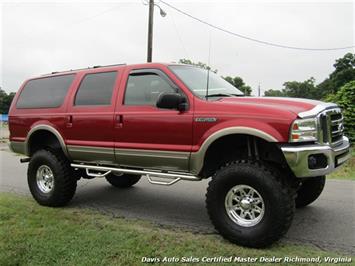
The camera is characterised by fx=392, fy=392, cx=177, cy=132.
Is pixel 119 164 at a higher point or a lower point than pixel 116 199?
higher

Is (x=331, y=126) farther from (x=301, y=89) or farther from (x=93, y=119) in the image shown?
(x=301, y=89)

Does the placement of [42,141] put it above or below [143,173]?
above

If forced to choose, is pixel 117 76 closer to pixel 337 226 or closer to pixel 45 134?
pixel 45 134

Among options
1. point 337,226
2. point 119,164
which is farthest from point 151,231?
point 337,226

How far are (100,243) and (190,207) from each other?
2.13 meters

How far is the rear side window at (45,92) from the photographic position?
638 cm

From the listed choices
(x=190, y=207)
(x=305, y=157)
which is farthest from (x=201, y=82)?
(x=190, y=207)

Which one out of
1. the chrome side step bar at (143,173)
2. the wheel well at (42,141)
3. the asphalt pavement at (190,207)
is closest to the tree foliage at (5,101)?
the asphalt pavement at (190,207)

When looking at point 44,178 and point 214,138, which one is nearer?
point 214,138

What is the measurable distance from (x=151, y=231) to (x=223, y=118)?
5.51 feet

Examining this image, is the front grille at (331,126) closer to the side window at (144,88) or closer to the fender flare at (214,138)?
the fender flare at (214,138)

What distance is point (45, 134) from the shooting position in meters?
6.60

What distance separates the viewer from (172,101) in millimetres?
4723

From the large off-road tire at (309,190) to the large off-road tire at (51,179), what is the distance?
3.54 meters
